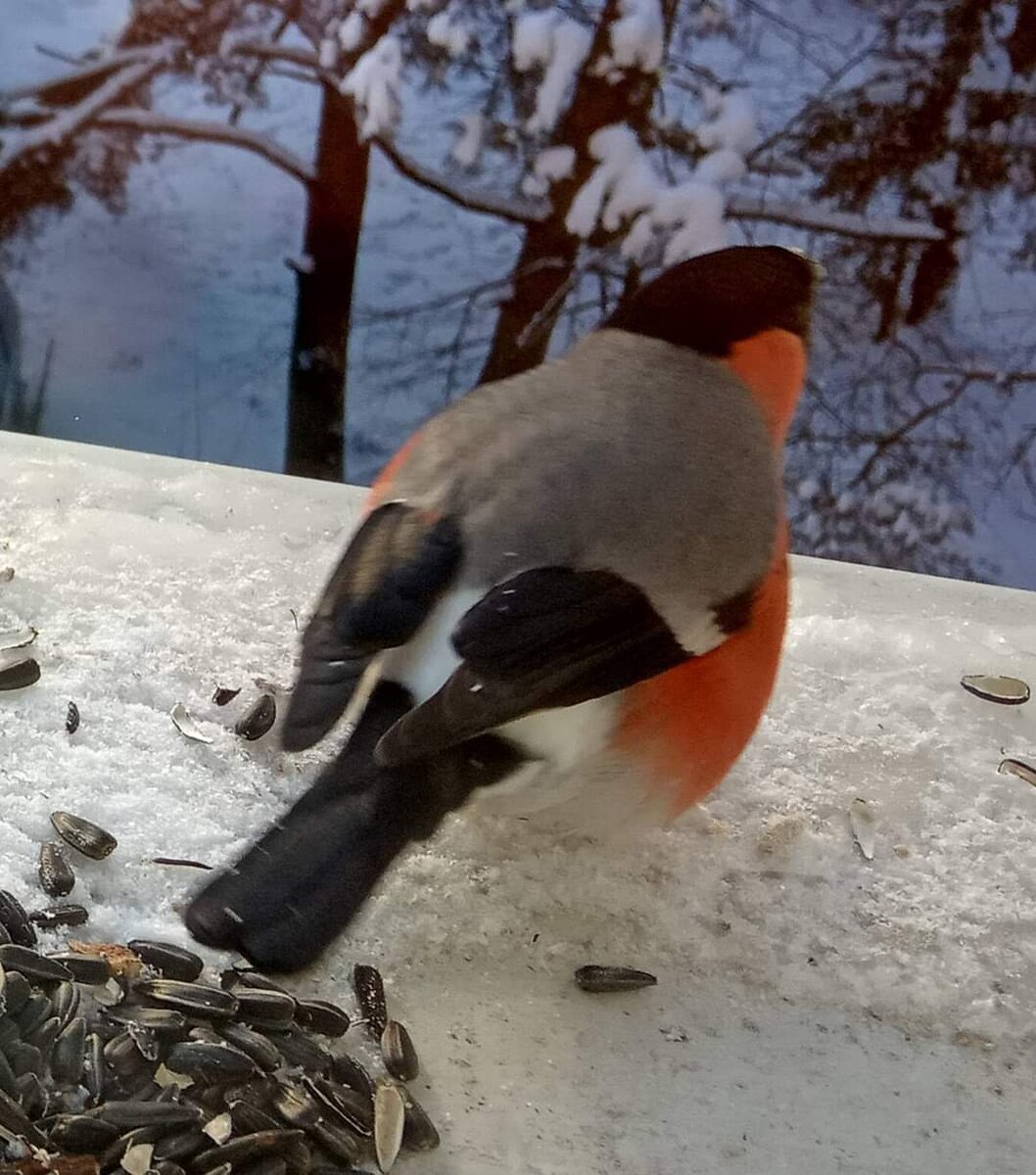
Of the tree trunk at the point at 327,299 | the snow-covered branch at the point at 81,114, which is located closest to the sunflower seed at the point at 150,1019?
the tree trunk at the point at 327,299

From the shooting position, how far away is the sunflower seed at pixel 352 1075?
0.65m

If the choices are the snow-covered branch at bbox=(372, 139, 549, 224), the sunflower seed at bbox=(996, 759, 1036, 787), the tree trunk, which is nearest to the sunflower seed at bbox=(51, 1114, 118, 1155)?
the sunflower seed at bbox=(996, 759, 1036, 787)

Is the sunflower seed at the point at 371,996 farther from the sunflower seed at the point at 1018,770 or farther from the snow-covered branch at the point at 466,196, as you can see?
the snow-covered branch at the point at 466,196

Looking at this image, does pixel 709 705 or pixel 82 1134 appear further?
pixel 709 705

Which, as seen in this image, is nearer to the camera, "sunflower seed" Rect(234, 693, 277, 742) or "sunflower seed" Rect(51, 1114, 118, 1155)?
"sunflower seed" Rect(51, 1114, 118, 1155)

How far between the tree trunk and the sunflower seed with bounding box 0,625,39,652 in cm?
74

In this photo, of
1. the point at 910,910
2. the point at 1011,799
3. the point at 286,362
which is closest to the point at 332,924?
the point at 910,910

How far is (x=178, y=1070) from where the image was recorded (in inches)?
25.2

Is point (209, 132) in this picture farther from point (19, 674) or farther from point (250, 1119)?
point (250, 1119)

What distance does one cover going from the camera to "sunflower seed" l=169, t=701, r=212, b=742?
0.89m

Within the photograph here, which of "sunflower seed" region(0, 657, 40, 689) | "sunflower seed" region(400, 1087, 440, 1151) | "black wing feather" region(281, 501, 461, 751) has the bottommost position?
"sunflower seed" region(400, 1087, 440, 1151)

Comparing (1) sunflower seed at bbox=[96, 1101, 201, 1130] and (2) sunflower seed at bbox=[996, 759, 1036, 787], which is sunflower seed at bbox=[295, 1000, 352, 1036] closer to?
(1) sunflower seed at bbox=[96, 1101, 201, 1130]

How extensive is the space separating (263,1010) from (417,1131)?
4.3 inches

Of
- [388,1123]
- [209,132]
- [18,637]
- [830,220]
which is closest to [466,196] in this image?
[209,132]
